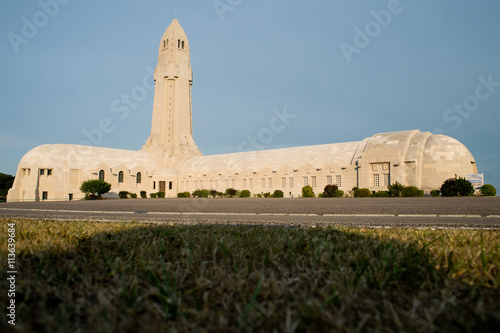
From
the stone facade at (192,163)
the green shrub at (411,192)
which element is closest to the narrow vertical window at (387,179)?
the stone facade at (192,163)

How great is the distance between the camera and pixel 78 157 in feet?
161

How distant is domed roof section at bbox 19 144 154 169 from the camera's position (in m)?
46.2

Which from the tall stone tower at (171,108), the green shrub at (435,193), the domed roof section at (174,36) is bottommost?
the green shrub at (435,193)

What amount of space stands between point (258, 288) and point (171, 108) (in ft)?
194

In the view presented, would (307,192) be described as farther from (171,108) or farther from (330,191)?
(171,108)

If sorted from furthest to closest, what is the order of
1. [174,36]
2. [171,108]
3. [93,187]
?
[174,36], [171,108], [93,187]

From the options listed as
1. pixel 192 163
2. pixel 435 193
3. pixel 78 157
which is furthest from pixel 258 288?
pixel 192 163

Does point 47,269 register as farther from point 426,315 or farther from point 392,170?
point 392,170

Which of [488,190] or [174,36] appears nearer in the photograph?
[488,190]

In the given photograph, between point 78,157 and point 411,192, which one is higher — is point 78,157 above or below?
above

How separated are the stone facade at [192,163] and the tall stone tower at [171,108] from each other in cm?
17

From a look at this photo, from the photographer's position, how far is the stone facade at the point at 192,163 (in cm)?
3469

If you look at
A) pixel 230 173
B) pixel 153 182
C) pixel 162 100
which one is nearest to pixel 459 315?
pixel 230 173

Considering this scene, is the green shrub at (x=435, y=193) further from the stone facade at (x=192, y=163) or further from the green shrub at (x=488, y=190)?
the green shrub at (x=488, y=190)
